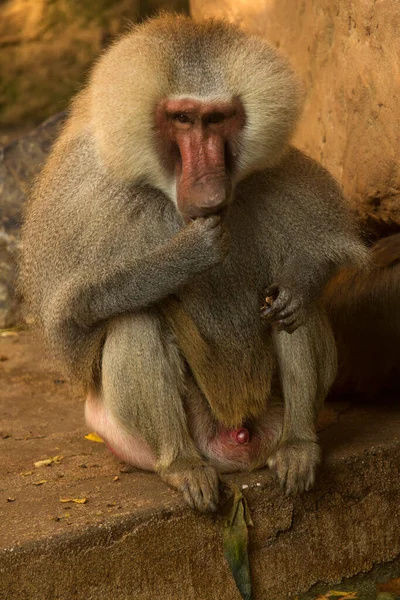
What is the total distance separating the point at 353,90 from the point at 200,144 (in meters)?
1.84

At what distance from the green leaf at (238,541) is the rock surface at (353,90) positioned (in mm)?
1847

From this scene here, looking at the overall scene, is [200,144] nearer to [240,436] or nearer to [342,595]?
[240,436]

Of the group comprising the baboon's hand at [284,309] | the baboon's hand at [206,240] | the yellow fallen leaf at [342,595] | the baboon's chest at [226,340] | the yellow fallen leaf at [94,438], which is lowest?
the yellow fallen leaf at [342,595]

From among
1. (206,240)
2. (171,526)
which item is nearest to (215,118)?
(206,240)

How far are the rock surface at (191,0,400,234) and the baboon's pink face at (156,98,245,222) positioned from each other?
1.44 meters

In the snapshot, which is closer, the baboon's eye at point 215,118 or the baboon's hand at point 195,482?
the baboon's eye at point 215,118

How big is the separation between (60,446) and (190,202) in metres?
1.55

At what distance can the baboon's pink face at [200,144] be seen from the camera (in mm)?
3350

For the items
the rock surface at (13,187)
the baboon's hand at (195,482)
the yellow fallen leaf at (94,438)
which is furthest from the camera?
the rock surface at (13,187)

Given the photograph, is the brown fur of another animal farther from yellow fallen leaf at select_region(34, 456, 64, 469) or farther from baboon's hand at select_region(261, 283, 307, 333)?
yellow fallen leaf at select_region(34, 456, 64, 469)

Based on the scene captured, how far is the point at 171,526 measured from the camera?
3.60 meters

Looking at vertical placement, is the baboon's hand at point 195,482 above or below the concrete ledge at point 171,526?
above

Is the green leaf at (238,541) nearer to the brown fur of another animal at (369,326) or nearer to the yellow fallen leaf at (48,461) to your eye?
the yellow fallen leaf at (48,461)

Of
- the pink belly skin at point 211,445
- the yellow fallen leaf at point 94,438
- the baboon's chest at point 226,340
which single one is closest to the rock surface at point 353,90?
the baboon's chest at point 226,340
